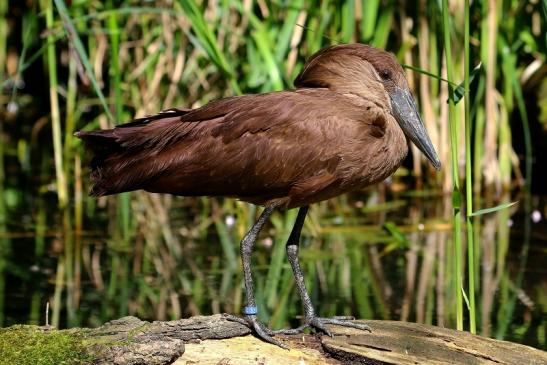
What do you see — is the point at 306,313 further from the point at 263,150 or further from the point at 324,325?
the point at 263,150

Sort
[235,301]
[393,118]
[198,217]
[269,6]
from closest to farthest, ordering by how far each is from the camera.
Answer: [393,118]
[235,301]
[269,6]
[198,217]

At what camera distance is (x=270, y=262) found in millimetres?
7078

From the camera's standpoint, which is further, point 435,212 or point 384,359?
point 435,212

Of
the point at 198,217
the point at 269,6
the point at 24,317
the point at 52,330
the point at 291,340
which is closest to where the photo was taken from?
the point at 52,330

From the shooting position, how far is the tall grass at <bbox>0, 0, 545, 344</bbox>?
6.35 metres

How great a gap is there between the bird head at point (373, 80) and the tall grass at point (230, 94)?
763 millimetres

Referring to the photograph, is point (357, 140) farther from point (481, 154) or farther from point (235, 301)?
point (481, 154)

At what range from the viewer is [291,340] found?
4418 mm

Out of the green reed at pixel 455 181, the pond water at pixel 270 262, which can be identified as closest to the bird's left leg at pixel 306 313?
the green reed at pixel 455 181

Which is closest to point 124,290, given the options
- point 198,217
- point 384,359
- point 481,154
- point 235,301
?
point 235,301

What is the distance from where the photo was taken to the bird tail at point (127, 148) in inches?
184

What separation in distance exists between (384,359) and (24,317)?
239cm

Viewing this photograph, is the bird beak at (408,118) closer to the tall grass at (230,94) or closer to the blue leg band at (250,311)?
the tall grass at (230,94)

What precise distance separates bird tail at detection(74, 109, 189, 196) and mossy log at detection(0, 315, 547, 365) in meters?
0.75
